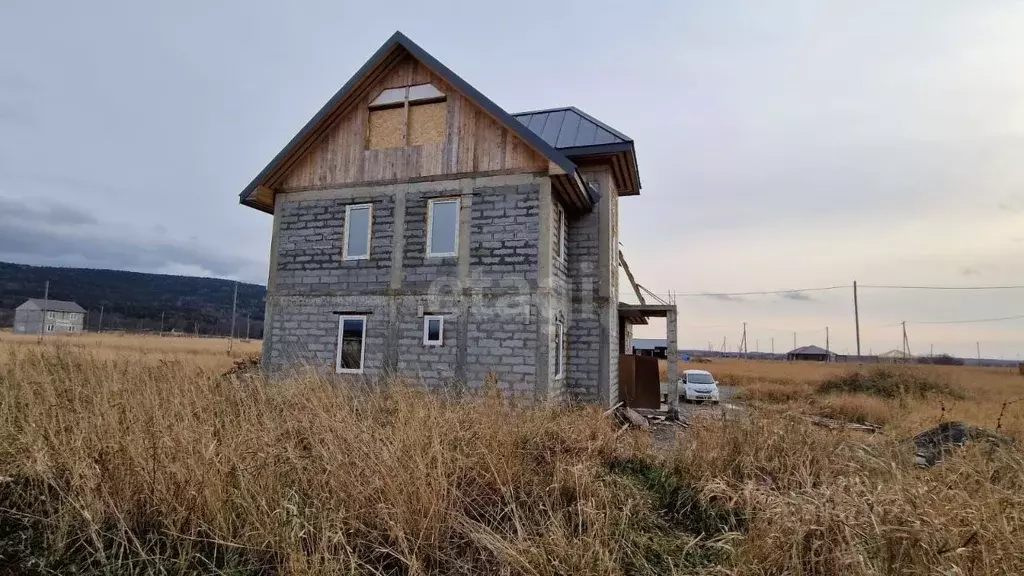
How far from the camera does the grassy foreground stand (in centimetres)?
295

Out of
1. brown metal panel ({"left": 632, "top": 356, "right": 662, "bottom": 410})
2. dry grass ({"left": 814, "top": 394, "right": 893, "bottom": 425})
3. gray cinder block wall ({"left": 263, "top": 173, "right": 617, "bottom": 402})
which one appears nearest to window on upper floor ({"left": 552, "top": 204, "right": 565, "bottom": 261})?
gray cinder block wall ({"left": 263, "top": 173, "right": 617, "bottom": 402})

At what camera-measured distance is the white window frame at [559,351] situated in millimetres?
10812

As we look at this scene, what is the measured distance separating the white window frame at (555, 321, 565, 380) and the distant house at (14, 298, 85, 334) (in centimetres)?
7294

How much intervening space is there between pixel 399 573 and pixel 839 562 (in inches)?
111

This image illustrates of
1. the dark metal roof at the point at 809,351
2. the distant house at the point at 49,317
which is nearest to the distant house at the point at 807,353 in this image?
the dark metal roof at the point at 809,351

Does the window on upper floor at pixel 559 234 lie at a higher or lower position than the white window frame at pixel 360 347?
higher

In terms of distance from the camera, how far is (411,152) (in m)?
11.0

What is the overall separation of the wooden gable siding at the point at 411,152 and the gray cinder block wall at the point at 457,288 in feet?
1.07

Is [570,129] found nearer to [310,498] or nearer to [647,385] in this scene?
[647,385]

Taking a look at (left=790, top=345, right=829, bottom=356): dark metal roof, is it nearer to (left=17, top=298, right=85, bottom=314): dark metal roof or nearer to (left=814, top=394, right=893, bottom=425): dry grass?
(left=814, top=394, right=893, bottom=425): dry grass

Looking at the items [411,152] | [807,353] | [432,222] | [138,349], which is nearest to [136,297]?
[138,349]

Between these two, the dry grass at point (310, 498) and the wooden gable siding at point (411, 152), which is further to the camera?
the wooden gable siding at point (411, 152)

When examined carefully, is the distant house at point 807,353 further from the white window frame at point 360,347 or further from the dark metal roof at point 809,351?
the white window frame at point 360,347

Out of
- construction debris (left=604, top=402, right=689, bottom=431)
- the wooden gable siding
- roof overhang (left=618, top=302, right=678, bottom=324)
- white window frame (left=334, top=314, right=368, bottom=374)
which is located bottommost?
construction debris (left=604, top=402, right=689, bottom=431)
